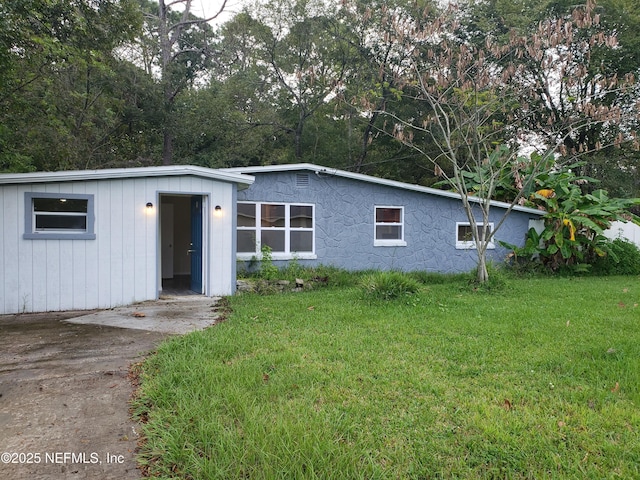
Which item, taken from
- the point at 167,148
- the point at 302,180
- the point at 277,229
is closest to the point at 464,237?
the point at 302,180

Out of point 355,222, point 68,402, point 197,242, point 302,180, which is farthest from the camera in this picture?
point 355,222

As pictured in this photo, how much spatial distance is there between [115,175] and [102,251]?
1.43 metres

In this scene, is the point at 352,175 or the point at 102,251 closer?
the point at 102,251

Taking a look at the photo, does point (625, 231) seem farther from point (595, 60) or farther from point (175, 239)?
point (175, 239)

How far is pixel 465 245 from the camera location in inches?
491

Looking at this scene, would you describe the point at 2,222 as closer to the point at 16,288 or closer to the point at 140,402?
the point at 16,288

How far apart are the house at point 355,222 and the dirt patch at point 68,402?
16.9ft

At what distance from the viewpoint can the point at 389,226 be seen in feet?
38.8

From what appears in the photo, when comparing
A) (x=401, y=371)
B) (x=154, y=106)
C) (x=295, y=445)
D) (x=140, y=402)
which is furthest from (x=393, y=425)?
(x=154, y=106)

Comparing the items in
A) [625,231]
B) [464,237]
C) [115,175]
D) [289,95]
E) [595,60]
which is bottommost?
[464,237]

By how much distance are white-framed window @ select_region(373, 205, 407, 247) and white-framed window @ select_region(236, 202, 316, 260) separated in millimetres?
2018

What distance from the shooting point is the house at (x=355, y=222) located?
10.4 metres

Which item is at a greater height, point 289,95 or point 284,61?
point 284,61

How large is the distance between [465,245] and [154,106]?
42.7ft
